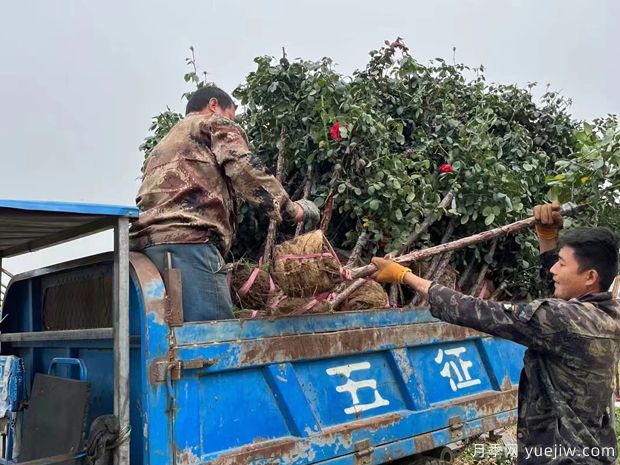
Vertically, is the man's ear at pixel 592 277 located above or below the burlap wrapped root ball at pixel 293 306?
below

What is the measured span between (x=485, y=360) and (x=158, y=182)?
8.15ft

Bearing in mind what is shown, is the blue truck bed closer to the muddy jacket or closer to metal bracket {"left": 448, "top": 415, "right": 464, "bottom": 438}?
metal bracket {"left": 448, "top": 415, "right": 464, "bottom": 438}

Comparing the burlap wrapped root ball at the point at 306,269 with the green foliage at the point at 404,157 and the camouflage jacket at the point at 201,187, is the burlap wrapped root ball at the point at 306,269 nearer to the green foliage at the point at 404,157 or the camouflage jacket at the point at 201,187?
the camouflage jacket at the point at 201,187

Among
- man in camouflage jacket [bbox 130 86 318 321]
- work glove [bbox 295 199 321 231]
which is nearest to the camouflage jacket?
man in camouflage jacket [bbox 130 86 318 321]

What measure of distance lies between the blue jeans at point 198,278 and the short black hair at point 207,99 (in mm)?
885

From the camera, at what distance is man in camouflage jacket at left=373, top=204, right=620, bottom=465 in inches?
96.7

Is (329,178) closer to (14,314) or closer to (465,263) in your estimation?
(465,263)

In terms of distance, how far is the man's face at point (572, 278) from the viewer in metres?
2.60

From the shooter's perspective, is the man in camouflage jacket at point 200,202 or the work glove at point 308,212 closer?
the man in camouflage jacket at point 200,202

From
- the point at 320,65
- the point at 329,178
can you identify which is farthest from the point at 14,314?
the point at 320,65

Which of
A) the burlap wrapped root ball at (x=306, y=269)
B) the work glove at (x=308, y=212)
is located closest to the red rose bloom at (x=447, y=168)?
the work glove at (x=308, y=212)

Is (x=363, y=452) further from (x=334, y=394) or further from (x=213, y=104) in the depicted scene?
(x=213, y=104)

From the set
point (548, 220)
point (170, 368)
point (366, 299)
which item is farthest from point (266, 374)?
point (548, 220)

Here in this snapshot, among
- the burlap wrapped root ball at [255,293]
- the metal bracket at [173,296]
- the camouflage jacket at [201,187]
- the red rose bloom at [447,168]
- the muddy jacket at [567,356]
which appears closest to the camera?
the muddy jacket at [567,356]
